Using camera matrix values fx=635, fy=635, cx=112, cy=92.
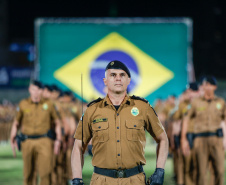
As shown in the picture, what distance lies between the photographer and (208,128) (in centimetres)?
1129

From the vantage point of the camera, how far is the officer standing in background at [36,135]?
438 inches

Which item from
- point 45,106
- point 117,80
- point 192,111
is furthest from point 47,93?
point 117,80

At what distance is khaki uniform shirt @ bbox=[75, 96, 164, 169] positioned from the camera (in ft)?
18.2

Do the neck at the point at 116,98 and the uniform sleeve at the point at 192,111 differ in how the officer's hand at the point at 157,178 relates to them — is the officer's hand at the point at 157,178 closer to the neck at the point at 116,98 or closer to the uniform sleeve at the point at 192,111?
the neck at the point at 116,98

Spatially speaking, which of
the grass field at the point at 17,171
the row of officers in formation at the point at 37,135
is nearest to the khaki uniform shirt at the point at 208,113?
the row of officers in formation at the point at 37,135

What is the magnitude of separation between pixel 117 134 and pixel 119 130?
39 mm

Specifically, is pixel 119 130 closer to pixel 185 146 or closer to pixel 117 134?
pixel 117 134

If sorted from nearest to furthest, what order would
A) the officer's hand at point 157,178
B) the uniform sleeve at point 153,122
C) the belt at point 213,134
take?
the officer's hand at point 157,178, the uniform sleeve at point 153,122, the belt at point 213,134

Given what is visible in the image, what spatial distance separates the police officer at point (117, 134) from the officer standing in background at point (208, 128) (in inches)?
225

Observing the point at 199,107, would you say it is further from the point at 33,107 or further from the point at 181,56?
the point at 181,56

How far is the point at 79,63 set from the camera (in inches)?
1022

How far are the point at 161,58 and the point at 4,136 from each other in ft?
42.1

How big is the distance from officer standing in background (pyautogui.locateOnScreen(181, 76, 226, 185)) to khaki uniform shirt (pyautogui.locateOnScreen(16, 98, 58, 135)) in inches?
95.5

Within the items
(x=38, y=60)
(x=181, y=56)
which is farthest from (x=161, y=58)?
(x=38, y=60)
